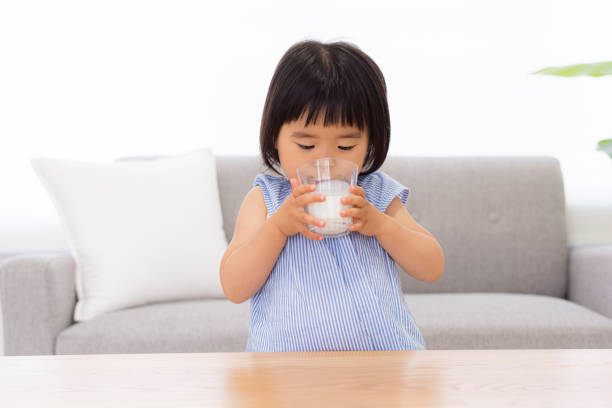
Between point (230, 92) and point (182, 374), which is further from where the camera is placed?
point (230, 92)

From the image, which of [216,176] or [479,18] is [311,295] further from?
→ [479,18]

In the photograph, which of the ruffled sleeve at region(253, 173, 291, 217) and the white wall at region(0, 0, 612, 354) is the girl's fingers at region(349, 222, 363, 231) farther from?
the white wall at region(0, 0, 612, 354)

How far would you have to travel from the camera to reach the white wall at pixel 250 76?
2529mm

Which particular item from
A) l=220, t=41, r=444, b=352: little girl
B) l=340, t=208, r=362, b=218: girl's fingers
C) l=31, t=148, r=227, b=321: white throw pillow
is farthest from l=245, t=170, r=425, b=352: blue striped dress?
l=31, t=148, r=227, b=321: white throw pillow

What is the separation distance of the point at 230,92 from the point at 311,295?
1735 millimetres

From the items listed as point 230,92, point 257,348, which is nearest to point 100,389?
point 257,348

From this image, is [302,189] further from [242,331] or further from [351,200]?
[242,331]

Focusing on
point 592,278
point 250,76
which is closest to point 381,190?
point 592,278

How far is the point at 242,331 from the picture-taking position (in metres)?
1.61

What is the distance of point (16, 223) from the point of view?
251cm

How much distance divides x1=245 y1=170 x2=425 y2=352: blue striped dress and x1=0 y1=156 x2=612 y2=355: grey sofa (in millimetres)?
605

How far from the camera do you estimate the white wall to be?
8.30 feet

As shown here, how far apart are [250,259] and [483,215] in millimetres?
1471

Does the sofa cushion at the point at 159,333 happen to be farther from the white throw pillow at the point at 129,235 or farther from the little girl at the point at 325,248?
the little girl at the point at 325,248
